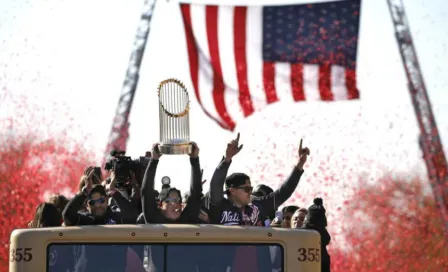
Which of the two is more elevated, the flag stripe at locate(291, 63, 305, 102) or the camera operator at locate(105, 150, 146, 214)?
the flag stripe at locate(291, 63, 305, 102)

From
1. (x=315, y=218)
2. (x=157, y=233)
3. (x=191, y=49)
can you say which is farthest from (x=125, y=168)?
(x=191, y=49)

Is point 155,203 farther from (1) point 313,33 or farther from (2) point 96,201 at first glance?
(1) point 313,33

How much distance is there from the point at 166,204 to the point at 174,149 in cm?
63

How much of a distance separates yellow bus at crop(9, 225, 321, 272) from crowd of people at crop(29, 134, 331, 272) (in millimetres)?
19

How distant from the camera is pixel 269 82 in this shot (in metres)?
32.8

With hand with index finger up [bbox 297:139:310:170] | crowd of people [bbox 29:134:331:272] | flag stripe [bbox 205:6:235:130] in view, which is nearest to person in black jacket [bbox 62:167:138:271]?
crowd of people [bbox 29:134:331:272]

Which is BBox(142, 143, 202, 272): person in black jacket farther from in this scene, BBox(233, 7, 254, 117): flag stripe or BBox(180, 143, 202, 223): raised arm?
BBox(233, 7, 254, 117): flag stripe

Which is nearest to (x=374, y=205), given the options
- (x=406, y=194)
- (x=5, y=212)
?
(x=406, y=194)

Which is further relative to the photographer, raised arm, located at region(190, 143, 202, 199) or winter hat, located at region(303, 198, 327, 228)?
winter hat, located at region(303, 198, 327, 228)

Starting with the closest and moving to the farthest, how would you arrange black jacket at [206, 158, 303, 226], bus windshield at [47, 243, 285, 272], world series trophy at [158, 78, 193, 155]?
1. bus windshield at [47, 243, 285, 272]
2. world series trophy at [158, 78, 193, 155]
3. black jacket at [206, 158, 303, 226]

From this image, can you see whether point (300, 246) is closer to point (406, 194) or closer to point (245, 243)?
point (245, 243)

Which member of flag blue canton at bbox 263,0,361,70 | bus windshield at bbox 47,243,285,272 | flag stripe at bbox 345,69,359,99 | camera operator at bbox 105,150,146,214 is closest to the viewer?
bus windshield at bbox 47,243,285,272

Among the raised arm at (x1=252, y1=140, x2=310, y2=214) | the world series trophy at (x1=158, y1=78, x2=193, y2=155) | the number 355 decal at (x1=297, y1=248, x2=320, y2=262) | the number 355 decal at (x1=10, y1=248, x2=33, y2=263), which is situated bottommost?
the number 355 decal at (x1=297, y1=248, x2=320, y2=262)

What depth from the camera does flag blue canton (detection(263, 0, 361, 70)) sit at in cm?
3347
